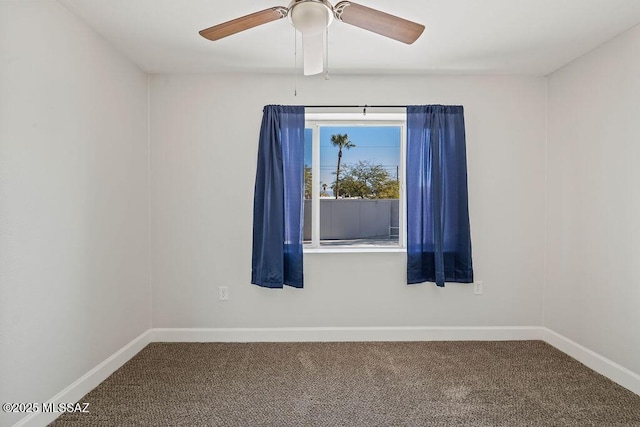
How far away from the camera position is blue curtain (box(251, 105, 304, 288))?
294 cm

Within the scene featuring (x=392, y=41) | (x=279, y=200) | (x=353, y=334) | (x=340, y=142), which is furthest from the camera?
(x=340, y=142)

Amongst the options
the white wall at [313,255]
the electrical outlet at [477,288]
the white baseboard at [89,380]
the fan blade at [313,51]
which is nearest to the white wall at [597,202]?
the white wall at [313,255]

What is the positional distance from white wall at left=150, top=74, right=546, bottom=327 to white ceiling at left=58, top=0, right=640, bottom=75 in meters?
0.19

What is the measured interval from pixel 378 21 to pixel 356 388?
2188 mm

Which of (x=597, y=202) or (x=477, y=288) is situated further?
(x=477, y=288)

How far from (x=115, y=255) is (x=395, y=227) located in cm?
240

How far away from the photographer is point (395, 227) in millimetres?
3330

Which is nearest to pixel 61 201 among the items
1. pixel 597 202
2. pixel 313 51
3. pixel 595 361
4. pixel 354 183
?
pixel 313 51

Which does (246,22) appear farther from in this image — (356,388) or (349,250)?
(356,388)

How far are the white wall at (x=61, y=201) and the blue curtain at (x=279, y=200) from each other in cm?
101

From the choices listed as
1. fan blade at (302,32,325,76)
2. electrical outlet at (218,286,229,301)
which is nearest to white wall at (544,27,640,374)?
fan blade at (302,32,325,76)

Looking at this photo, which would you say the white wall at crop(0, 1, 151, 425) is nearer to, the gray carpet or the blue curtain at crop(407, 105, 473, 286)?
the gray carpet

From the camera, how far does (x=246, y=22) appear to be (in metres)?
1.72

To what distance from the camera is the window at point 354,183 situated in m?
3.24
